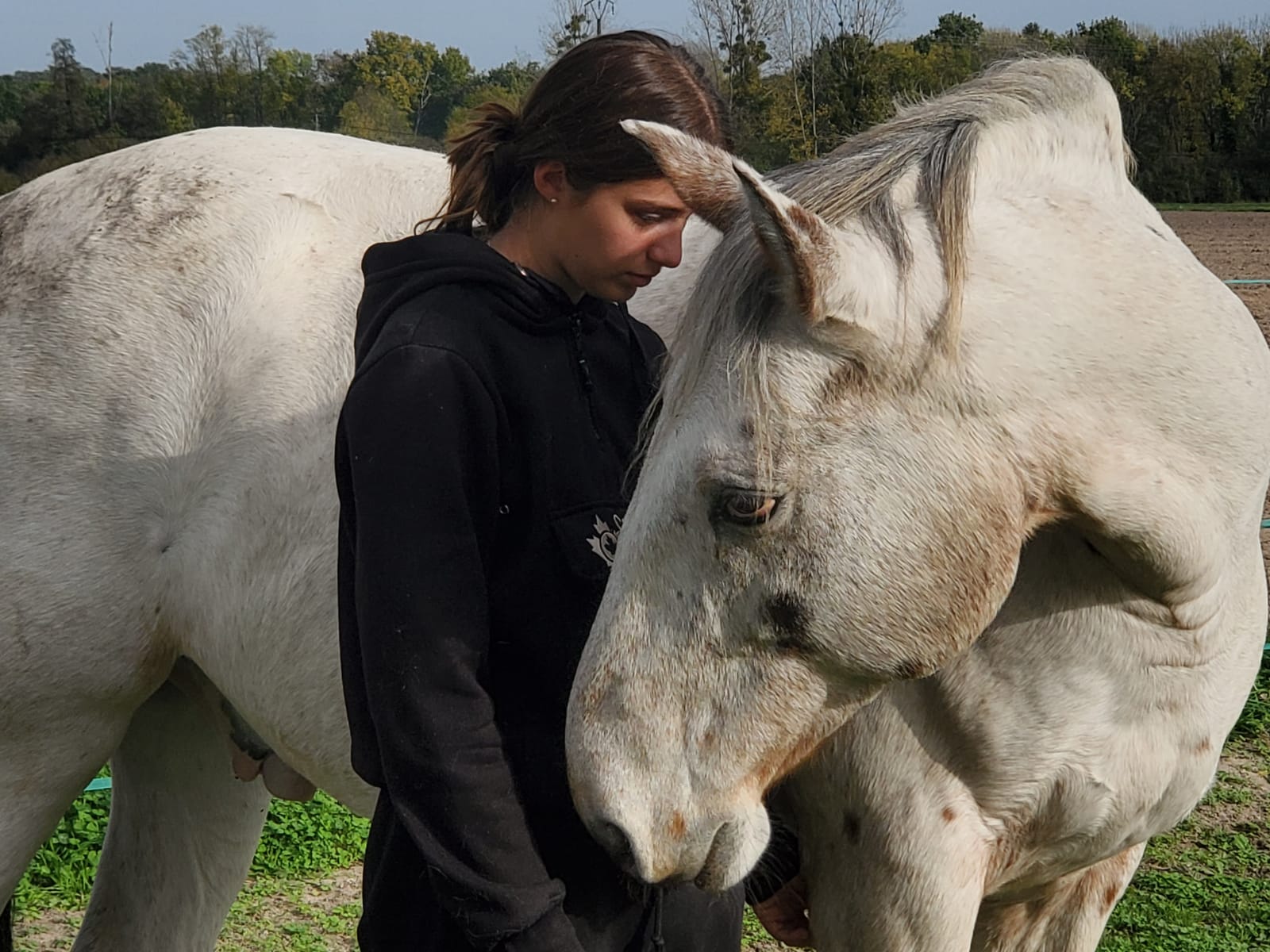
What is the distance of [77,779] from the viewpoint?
2.38 m

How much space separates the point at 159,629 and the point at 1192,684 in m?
1.73

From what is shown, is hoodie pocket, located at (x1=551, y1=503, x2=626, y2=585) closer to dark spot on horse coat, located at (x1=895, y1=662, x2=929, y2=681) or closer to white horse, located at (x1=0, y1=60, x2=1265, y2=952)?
dark spot on horse coat, located at (x1=895, y1=662, x2=929, y2=681)

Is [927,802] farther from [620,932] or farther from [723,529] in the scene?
[723,529]

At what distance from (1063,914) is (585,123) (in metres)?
1.53

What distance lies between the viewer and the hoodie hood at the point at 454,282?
62.8 inches

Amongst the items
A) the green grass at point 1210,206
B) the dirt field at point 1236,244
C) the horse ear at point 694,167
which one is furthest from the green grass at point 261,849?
→ the green grass at point 1210,206

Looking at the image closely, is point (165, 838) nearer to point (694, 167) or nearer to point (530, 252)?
point (530, 252)

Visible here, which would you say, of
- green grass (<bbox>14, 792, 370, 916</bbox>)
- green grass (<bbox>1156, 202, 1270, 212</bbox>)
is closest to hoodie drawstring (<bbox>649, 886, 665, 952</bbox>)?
green grass (<bbox>14, 792, 370, 916</bbox>)

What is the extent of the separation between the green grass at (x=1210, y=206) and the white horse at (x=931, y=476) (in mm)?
23048

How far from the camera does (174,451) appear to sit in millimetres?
2254

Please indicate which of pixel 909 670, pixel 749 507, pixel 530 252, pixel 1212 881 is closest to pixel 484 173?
pixel 530 252

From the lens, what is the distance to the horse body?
7.17 feet

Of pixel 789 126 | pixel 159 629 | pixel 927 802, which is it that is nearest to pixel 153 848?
pixel 159 629

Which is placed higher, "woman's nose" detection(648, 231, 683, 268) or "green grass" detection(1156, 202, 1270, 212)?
"woman's nose" detection(648, 231, 683, 268)
